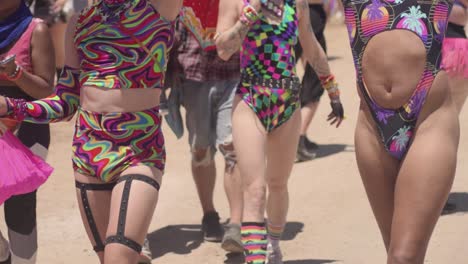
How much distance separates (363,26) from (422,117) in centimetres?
49

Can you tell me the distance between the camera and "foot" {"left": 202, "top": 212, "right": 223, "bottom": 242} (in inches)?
304

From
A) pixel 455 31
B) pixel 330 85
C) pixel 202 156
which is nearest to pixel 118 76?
pixel 330 85

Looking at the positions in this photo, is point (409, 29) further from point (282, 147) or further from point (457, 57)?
point (457, 57)

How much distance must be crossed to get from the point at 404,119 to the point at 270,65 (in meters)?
1.94

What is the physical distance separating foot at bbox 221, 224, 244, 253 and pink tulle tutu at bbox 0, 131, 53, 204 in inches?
99.7

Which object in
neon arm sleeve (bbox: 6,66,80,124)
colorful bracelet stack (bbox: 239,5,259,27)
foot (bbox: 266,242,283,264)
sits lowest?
foot (bbox: 266,242,283,264)

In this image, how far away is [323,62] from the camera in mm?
6602

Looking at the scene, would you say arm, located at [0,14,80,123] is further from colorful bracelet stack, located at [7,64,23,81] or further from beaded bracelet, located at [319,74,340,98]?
beaded bracelet, located at [319,74,340,98]

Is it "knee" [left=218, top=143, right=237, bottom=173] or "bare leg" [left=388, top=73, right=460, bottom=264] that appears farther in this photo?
"knee" [left=218, top=143, right=237, bottom=173]

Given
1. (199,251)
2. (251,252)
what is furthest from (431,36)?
(199,251)

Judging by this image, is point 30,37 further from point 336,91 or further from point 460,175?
point 460,175

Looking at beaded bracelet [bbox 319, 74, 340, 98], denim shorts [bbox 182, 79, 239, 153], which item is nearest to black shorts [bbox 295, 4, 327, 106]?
denim shorts [bbox 182, 79, 239, 153]

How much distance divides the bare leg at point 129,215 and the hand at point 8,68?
86 cm

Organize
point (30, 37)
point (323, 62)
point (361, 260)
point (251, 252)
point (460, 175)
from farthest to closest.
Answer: point (460, 175) < point (361, 260) < point (323, 62) < point (251, 252) < point (30, 37)
